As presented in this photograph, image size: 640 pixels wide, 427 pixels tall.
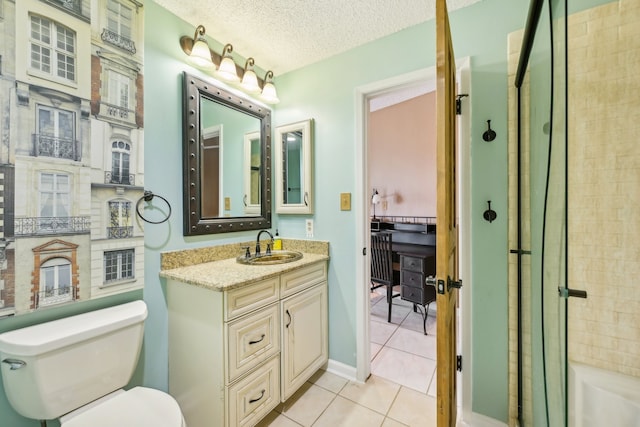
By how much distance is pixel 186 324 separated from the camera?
1.32m

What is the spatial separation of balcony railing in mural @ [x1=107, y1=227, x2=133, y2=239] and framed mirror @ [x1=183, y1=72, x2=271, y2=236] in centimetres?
30

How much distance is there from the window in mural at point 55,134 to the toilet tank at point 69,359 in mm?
704

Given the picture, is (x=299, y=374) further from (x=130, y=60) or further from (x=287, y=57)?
(x=287, y=57)

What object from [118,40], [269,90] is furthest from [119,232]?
[269,90]

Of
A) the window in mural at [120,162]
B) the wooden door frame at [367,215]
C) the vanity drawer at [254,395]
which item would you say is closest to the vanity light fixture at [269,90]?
the wooden door frame at [367,215]

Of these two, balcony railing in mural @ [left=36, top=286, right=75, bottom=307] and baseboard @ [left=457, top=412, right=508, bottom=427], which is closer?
balcony railing in mural @ [left=36, top=286, right=75, bottom=307]

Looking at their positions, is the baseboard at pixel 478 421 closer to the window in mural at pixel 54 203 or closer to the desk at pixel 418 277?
the desk at pixel 418 277

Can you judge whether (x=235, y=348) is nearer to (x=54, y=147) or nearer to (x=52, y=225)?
(x=52, y=225)

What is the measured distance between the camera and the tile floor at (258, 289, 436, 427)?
4.78 ft

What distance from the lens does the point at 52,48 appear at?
1.05 m

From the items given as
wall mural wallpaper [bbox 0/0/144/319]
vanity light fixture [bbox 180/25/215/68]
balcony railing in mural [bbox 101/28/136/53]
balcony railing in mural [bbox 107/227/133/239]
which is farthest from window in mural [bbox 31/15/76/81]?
balcony railing in mural [bbox 107/227/133/239]

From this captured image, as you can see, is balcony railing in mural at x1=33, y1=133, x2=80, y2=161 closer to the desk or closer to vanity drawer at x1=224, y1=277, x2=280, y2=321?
vanity drawer at x1=224, y1=277, x2=280, y2=321

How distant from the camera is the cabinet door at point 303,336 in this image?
4.96 feet

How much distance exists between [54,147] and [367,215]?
5.49 ft
